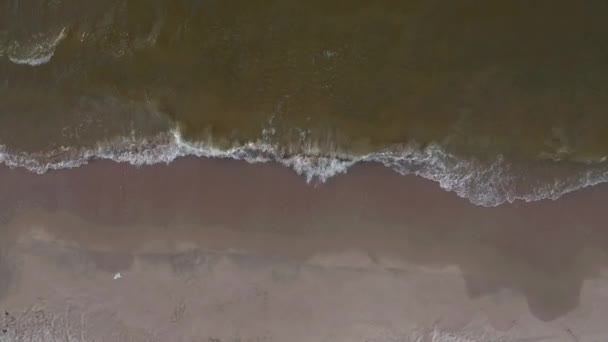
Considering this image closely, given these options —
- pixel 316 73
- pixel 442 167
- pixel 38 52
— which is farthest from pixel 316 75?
pixel 38 52

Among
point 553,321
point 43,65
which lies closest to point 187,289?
point 43,65

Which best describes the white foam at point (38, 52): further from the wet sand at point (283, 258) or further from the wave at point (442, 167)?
the wave at point (442, 167)

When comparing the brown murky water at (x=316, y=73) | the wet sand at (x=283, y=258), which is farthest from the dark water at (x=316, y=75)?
the wet sand at (x=283, y=258)

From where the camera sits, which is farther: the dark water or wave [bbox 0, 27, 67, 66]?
wave [bbox 0, 27, 67, 66]

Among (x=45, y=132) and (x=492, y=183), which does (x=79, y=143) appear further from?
(x=492, y=183)

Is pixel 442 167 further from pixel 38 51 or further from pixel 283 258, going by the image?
pixel 38 51

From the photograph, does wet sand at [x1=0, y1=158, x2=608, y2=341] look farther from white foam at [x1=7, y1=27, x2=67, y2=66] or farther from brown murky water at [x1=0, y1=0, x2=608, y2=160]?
white foam at [x1=7, y1=27, x2=67, y2=66]

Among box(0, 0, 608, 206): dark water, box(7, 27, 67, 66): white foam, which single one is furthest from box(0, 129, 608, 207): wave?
box(7, 27, 67, 66): white foam

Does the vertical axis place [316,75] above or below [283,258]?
above
